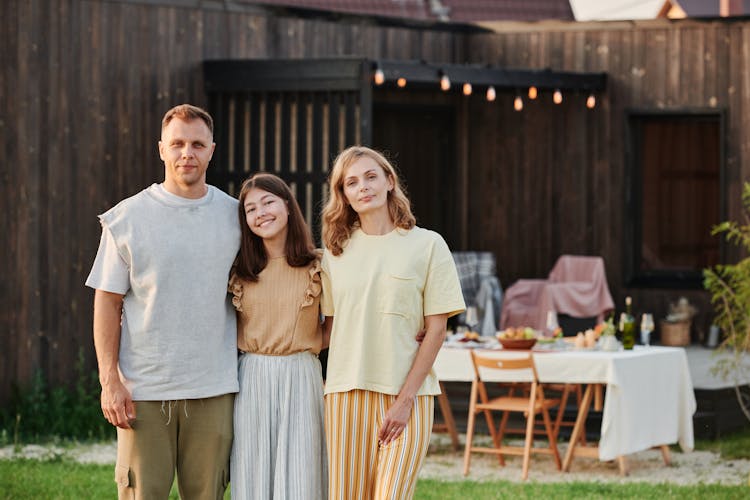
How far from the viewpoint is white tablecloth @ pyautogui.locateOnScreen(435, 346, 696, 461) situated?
815cm

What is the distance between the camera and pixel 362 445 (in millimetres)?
4297

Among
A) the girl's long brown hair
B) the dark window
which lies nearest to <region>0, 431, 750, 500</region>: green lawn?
the girl's long brown hair

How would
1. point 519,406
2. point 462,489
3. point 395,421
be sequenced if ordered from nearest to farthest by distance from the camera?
point 395,421
point 462,489
point 519,406

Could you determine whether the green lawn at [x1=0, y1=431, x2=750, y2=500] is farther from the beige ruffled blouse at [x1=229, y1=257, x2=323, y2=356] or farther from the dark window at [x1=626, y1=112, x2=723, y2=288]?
the dark window at [x1=626, y1=112, x2=723, y2=288]

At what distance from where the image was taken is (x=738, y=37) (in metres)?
12.3

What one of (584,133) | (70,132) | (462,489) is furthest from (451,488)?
(584,133)

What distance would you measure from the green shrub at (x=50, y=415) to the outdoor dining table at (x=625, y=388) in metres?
2.70

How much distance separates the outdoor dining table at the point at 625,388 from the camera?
8148 millimetres

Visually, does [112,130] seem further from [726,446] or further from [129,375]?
[129,375]

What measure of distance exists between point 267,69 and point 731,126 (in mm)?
4328

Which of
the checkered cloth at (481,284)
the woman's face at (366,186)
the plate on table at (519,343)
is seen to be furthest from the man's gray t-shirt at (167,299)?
the checkered cloth at (481,284)

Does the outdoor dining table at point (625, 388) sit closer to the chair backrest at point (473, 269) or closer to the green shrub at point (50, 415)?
the green shrub at point (50, 415)

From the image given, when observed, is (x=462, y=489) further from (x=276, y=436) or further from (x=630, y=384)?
(x=276, y=436)

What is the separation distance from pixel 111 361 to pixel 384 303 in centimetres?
88
